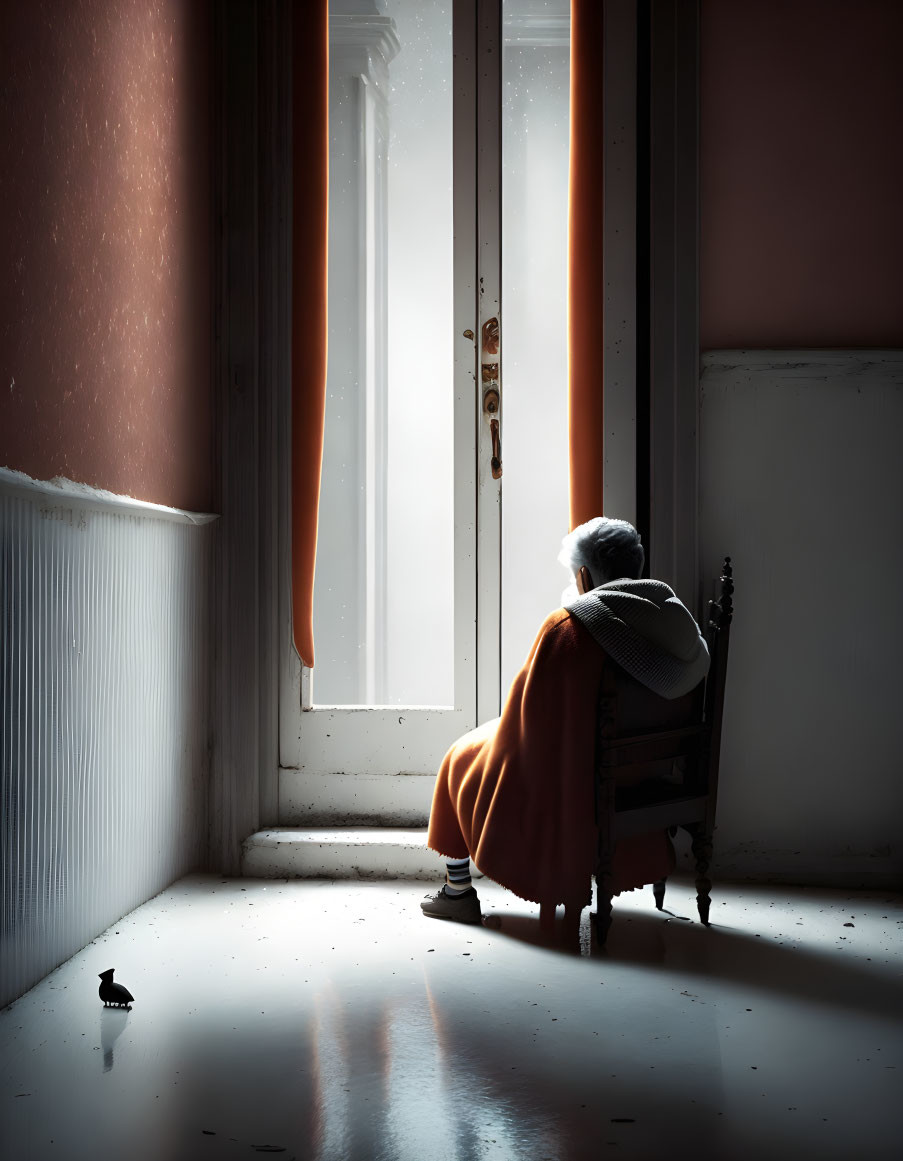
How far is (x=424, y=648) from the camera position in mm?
3100

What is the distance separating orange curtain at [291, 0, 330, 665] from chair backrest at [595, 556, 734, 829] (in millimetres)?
1122

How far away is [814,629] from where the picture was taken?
2869 millimetres

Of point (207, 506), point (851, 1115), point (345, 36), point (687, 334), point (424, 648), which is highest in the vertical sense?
point (345, 36)

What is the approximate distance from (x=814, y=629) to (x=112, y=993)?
204 centimetres

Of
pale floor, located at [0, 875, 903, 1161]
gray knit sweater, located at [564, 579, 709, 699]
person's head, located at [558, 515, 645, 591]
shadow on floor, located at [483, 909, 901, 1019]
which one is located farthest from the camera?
person's head, located at [558, 515, 645, 591]

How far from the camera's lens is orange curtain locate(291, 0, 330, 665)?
2.97 metres

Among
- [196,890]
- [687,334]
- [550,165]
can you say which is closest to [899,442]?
[687,334]

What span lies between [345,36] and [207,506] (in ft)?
4.91

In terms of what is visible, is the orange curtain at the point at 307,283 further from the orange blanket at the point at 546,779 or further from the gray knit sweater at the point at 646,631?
the gray knit sweater at the point at 646,631

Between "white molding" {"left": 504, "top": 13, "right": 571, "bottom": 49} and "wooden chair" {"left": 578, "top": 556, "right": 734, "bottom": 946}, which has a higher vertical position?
"white molding" {"left": 504, "top": 13, "right": 571, "bottom": 49}

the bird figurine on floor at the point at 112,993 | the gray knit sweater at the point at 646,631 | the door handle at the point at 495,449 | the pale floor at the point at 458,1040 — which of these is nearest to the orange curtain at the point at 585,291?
the door handle at the point at 495,449

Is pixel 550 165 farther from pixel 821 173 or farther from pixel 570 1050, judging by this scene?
pixel 570 1050

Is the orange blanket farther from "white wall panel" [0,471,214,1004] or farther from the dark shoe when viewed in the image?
"white wall panel" [0,471,214,1004]

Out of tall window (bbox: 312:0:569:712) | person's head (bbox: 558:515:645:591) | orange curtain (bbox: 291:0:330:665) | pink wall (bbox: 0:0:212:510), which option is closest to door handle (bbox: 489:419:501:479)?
tall window (bbox: 312:0:569:712)
